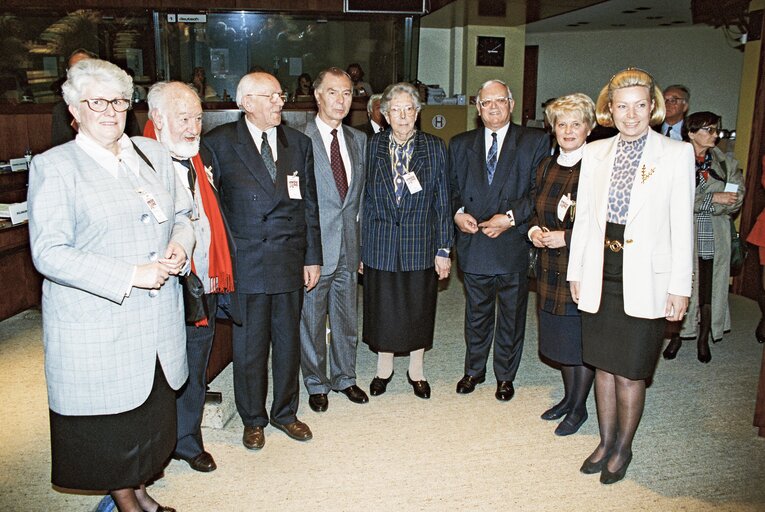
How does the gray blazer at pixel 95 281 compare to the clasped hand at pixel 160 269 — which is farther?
the clasped hand at pixel 160 269

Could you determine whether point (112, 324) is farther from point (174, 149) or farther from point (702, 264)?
point (702, 264)

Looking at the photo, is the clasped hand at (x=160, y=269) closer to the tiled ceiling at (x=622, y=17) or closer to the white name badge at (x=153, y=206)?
the white name badge at (x=153, y=206)

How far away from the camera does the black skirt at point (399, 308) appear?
371cm

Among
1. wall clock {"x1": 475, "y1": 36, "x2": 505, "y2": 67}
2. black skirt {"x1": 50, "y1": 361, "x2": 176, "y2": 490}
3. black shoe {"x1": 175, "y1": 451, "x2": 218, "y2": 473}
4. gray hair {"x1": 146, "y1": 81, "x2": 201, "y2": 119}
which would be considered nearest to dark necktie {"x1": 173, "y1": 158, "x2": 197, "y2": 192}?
gray hair {"x1": 146, "y1": 81, "x2": 201, "y2": 119}

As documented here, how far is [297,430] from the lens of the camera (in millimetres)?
3350

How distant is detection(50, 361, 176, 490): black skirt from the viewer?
2201 mm

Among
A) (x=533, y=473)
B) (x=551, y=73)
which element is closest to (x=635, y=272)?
(x=533, y=473)

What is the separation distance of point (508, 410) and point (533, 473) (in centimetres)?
69

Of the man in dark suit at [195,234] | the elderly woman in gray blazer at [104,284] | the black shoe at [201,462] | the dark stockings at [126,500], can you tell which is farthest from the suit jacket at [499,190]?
the dark stockings at [126,500]

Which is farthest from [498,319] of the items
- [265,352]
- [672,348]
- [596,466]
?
[672,348]

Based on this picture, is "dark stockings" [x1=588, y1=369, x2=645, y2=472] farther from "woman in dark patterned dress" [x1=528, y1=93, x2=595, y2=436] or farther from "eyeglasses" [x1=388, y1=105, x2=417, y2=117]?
"eyeglasses" [x1=388, y1=105, x2=417, y2=117]

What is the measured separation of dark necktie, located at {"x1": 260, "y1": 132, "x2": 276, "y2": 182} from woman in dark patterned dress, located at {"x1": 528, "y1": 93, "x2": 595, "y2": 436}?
1.33m

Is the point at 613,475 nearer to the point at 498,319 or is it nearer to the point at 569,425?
the point at 569,425

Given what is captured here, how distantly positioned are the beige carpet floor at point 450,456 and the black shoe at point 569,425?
0.13ft
